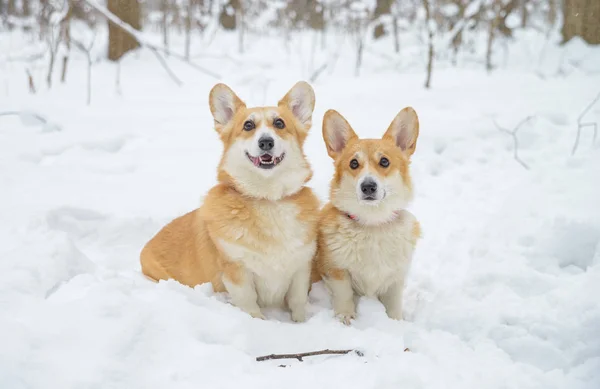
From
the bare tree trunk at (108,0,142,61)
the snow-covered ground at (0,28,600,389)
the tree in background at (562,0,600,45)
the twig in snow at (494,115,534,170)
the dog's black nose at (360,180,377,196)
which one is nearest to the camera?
the snow-covered ground at (0,28,600,389)

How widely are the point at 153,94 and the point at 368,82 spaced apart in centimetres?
356

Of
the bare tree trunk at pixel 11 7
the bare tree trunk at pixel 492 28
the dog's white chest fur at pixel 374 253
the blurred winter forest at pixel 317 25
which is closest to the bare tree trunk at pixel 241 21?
the blurred winter forest at pixel 317 25

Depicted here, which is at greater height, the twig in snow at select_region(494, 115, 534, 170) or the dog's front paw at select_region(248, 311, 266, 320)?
the twig in snow at select_region(494, 115, 534, 170)

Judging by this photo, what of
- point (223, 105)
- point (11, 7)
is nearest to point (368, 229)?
point (223, 105)

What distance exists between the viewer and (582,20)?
7.88 meters

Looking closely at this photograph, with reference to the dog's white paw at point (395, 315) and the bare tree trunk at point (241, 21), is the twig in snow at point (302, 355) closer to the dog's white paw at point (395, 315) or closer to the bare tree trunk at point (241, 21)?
the dog's white paw at point (395, 315)

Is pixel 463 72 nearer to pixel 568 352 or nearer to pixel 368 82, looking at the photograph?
pixel 368 82

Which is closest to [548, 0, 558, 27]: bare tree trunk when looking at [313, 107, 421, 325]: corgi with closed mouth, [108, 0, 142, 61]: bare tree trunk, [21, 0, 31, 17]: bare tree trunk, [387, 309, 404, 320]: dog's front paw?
[108, 0, 142, 61]: bare tree trunk

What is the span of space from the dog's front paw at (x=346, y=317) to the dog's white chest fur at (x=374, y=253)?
182mm

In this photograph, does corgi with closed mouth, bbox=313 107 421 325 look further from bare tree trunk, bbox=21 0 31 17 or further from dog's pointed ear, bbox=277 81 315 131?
bare tree trunk, bbox=21 0 31 17

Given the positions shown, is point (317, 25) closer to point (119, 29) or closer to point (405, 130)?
point (119, 29)

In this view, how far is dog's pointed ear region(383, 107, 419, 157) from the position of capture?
2717 mm

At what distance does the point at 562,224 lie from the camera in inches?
120

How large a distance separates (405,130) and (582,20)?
7.18 metres
